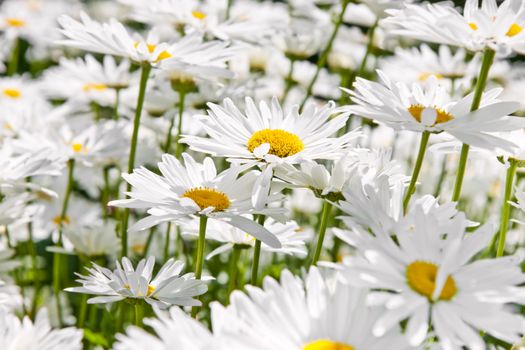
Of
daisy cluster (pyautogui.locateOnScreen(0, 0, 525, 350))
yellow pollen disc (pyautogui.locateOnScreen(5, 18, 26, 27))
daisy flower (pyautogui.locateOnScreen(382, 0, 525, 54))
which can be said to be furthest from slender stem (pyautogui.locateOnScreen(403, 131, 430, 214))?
yellow pollen disc (pyautogui.locateOnScreen(5, 18, 26, 27))

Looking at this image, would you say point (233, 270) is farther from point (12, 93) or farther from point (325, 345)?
point (12, 93)

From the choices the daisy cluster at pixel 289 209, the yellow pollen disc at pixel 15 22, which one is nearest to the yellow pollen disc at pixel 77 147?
the daisy cluster at pixel 289 209

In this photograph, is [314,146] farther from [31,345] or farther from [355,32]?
[355,32]

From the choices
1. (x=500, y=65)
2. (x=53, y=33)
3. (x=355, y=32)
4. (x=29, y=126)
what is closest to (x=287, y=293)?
(x=29, y=126)

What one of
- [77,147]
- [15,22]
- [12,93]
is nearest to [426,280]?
[77,147]

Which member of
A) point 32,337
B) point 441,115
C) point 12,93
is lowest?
point 32,337

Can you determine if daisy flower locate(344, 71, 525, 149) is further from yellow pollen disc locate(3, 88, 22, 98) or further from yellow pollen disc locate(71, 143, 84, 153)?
yellow pollen disc locate(3, 88, 22, 98)

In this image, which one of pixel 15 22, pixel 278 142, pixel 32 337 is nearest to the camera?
pixel 32 337
